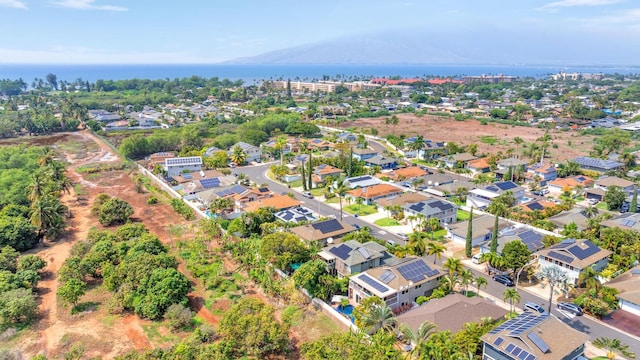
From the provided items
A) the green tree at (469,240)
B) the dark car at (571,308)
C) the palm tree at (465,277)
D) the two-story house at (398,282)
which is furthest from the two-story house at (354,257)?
the dark car at (571,308)

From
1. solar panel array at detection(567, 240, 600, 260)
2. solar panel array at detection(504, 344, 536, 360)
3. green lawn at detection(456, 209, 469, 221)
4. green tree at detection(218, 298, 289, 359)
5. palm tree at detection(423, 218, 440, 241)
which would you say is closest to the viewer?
solar panel array at detection(504, 344, 536, 360)

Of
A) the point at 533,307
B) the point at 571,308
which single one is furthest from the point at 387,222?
the point at 571,308

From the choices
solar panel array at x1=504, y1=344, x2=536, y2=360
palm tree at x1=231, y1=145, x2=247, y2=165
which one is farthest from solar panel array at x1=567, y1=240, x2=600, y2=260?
palm tree at x1=231, y1=145, x2=247, y2=165

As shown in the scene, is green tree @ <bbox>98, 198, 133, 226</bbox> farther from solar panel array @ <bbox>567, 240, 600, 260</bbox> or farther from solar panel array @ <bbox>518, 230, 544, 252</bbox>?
solar panel array @ <bbox>567, 240, 600, 260</bbox>

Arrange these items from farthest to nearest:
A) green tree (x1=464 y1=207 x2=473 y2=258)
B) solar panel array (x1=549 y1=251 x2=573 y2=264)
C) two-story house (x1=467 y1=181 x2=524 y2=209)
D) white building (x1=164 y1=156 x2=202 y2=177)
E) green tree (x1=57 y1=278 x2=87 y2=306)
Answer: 1. white building (x1=164 y1=156 x2=202 y2=177)
2. two-story house (x1=467 y1=181 x2=524 y2=209)
3. green tree (x1=464 y1=207 x2=473 y2=258)
4. solar panel array (x1=549 y1=251 x2=573 y2=264)
5. green tree (x1=57 y1=278 x2=87 y2=306)

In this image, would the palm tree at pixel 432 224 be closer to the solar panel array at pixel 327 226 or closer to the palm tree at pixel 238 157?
the solar panel array at pixel 327 226
